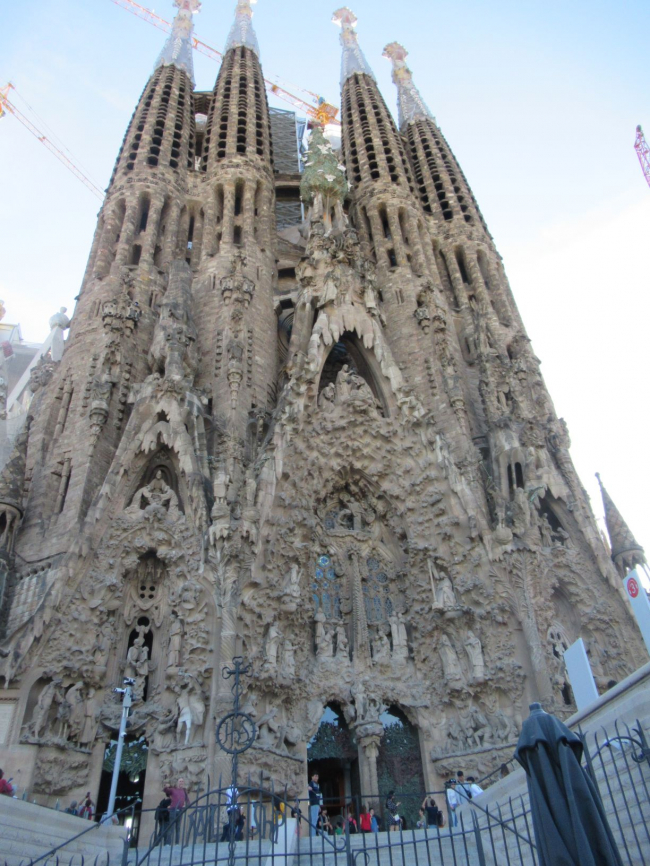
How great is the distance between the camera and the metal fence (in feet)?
17.2

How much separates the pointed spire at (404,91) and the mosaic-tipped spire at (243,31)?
6.97m

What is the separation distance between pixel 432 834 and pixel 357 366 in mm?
11799

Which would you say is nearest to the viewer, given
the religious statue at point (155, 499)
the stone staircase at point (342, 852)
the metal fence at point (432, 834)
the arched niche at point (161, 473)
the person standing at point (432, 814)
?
the metal fence at point (432, 834)

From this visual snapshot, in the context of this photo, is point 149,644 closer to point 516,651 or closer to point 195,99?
point 516,651

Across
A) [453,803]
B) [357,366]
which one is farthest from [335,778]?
[357,366]

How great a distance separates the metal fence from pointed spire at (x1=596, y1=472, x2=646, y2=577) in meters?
8.52

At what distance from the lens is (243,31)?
Answer: 3192 centimetres

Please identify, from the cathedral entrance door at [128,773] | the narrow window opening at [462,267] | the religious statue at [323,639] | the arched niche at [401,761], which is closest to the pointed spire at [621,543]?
the arched niche at [401,761]

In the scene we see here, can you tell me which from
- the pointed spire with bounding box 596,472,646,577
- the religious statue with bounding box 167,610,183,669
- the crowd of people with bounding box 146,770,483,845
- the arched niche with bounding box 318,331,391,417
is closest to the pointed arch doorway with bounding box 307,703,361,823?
the crowd of people with bounding box 146,770,483,845

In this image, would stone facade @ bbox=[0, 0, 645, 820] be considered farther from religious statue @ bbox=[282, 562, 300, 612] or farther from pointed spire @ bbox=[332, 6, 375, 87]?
pointed spire @ bbox=[332, 6, 375, 87]

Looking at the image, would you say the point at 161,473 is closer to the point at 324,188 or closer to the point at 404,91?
the point at 324,188

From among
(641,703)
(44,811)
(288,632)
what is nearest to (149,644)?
(288,632)

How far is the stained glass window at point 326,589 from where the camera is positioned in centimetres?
1493

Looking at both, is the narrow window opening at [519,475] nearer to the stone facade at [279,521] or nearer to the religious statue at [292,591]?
the stone facade at [279,521]
